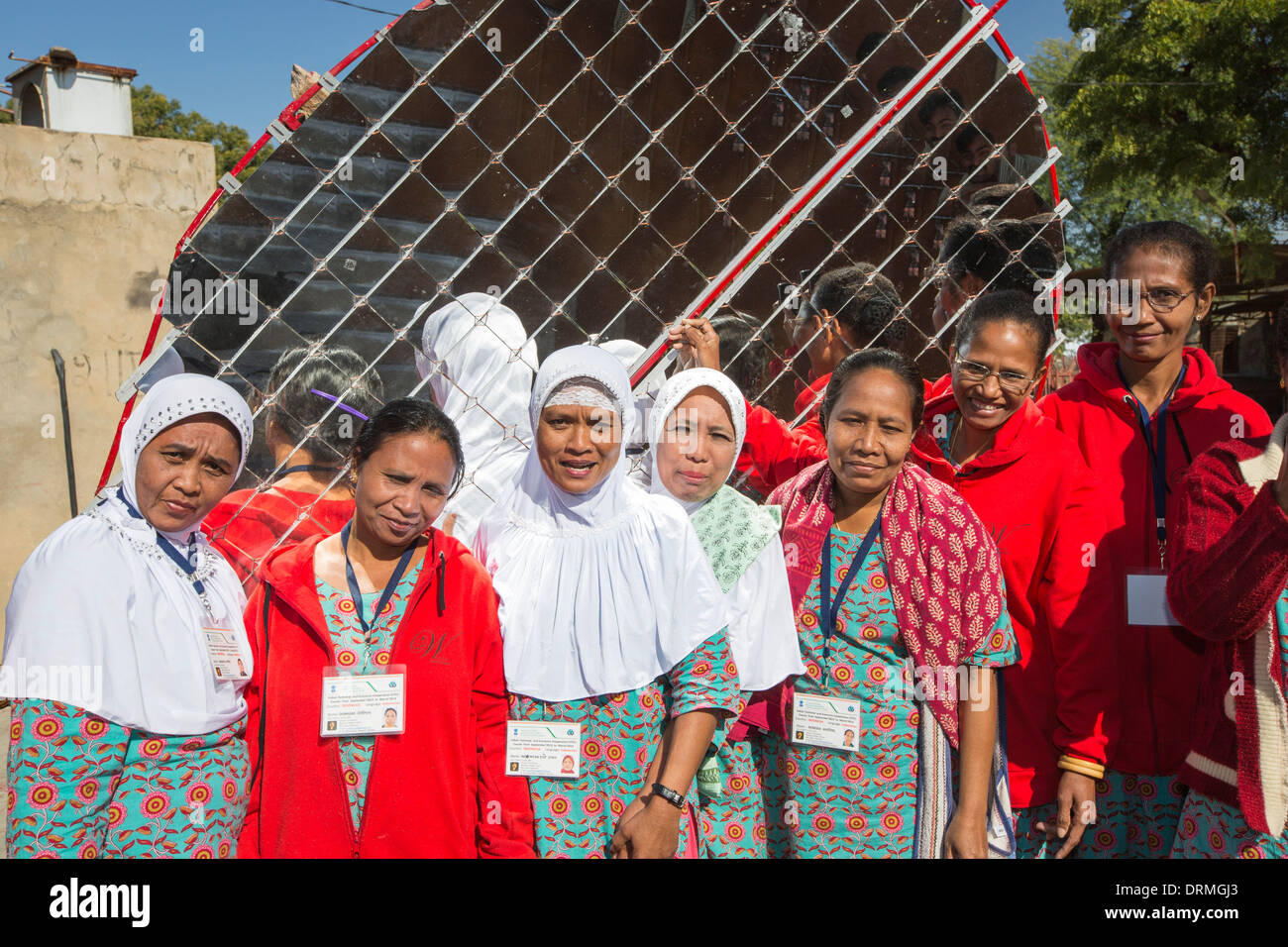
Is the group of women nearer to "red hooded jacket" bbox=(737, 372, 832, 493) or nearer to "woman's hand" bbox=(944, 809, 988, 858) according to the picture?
"woman's hand" bbox=(944, 809, 988, 858)

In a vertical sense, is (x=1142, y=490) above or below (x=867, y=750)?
above

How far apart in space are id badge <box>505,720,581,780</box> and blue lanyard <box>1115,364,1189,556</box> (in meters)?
1.62

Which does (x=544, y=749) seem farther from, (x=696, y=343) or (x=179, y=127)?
(x=179, y=127)

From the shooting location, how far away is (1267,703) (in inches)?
79.5

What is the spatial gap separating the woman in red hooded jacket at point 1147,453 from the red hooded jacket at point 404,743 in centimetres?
156

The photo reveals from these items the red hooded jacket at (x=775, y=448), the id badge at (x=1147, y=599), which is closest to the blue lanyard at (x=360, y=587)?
the red hooded jacket at (x=775, y=448)

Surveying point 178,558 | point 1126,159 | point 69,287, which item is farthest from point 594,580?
point 1126,159

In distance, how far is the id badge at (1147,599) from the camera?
245 cm

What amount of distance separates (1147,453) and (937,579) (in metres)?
0.83

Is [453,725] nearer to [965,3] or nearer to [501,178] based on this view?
[501,178]

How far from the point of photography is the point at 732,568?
2.35m

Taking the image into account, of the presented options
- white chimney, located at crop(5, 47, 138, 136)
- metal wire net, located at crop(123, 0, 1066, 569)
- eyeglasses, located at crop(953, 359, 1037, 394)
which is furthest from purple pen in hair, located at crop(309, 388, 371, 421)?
white chimney, located at crop(5, 47, 138, 136)

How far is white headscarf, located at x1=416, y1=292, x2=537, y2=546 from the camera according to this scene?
299 cm

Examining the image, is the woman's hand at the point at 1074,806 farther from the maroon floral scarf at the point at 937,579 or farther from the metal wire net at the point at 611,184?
the metal wire net at the point at 611,184
